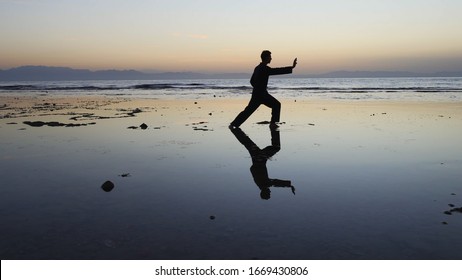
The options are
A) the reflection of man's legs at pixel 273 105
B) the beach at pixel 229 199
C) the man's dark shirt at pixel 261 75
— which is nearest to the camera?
the beach at pixel 229 199

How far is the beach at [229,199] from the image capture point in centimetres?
335

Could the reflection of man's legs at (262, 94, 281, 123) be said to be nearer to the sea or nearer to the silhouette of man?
the silhouette of man

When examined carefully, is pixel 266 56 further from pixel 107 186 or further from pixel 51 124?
pixel 107 186

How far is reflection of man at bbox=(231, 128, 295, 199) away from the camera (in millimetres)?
5324

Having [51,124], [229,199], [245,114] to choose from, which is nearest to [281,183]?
[229,199]

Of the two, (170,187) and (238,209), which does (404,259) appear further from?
(170,187)

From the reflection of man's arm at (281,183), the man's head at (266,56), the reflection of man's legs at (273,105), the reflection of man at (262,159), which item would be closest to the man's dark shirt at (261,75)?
the man's head at (266,56)

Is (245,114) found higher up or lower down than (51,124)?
Result: higher up

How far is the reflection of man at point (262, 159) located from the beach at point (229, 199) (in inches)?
2.7

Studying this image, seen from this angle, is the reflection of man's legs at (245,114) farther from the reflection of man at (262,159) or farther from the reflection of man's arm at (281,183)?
the reflection of man's arm at (281,183)

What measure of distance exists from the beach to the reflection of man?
68 millimetres

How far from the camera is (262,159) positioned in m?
7.16

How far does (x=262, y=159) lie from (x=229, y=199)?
8.31 feet
